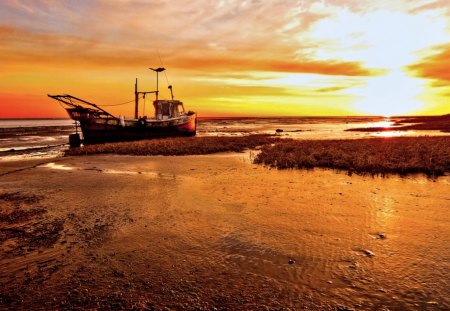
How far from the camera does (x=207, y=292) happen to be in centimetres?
428

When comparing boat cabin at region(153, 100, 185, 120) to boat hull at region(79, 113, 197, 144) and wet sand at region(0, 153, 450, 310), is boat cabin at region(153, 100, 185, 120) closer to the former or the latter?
boat hull at region(79, 113, 197, 144)

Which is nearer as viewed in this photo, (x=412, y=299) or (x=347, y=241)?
(x=412, y=299)

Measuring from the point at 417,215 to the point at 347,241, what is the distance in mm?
2830

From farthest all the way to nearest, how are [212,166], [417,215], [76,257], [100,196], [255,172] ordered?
1. [212,166]
2. [255,172]
3. [100,196]
4. [417,215]
5. [76,257]

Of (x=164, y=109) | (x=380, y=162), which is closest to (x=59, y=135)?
(x=164, y=109)

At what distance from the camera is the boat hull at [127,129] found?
31.1 m

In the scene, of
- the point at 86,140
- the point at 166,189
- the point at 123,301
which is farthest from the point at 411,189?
the point at 86,140

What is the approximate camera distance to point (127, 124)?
108 feet

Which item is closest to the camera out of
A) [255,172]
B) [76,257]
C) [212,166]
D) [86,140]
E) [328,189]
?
[76,257]

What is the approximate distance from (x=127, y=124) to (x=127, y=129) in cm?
52

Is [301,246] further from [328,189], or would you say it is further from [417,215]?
[328,189]

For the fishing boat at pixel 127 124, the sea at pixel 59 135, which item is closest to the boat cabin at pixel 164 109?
the fishing boat at pixel 127 124

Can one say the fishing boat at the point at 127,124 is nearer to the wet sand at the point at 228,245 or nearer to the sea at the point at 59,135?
the sea at the point at 59,135

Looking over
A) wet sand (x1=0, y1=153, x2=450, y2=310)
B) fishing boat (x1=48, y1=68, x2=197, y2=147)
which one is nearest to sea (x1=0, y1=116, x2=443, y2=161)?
fishing boat (x1=48, y1=68, x2=197, y2=147)
